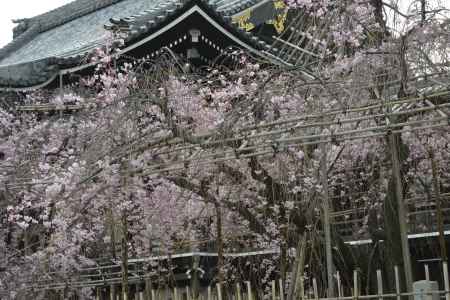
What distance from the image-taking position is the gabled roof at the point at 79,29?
14.6 m

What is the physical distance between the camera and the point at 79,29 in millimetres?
26391

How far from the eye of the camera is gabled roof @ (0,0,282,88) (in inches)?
575

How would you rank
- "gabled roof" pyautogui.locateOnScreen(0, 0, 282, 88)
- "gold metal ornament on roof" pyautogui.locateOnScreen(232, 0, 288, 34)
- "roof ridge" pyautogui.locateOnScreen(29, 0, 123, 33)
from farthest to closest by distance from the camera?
"roof ridge" pyautogui.locateOnScreen(29, 0, 123, 33) < "gold metal ornament on roof" pyautogui.locateOnScreen(232, 0, 288, 34) < "gabled roof" pyautogui.locateOnScreen(0, 0, 282, 88)

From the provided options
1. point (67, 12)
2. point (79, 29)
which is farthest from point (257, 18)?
point (67, 12)

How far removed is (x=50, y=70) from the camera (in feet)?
48.6

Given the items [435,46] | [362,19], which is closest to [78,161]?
[362,19]

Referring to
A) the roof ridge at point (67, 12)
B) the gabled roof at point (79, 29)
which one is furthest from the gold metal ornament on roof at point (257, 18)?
the roof ridge at point (67, 12)

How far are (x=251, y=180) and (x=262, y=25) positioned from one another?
1214 centimetres

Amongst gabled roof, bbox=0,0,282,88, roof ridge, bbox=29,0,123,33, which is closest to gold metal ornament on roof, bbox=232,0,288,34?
gabled roof, bbox=0,0,282,88

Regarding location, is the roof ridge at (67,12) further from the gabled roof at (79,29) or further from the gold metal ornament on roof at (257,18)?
the gold metal ornament on roof at (257,18)

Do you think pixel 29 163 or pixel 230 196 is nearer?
pixel 230 196

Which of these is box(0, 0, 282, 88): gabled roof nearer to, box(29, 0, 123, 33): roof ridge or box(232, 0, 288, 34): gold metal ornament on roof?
box(29, 0, 123, 33): roof ridge

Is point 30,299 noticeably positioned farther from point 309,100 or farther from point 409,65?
point 409,65

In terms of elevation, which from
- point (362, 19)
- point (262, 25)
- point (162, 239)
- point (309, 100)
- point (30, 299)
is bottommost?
point (30, 299)
